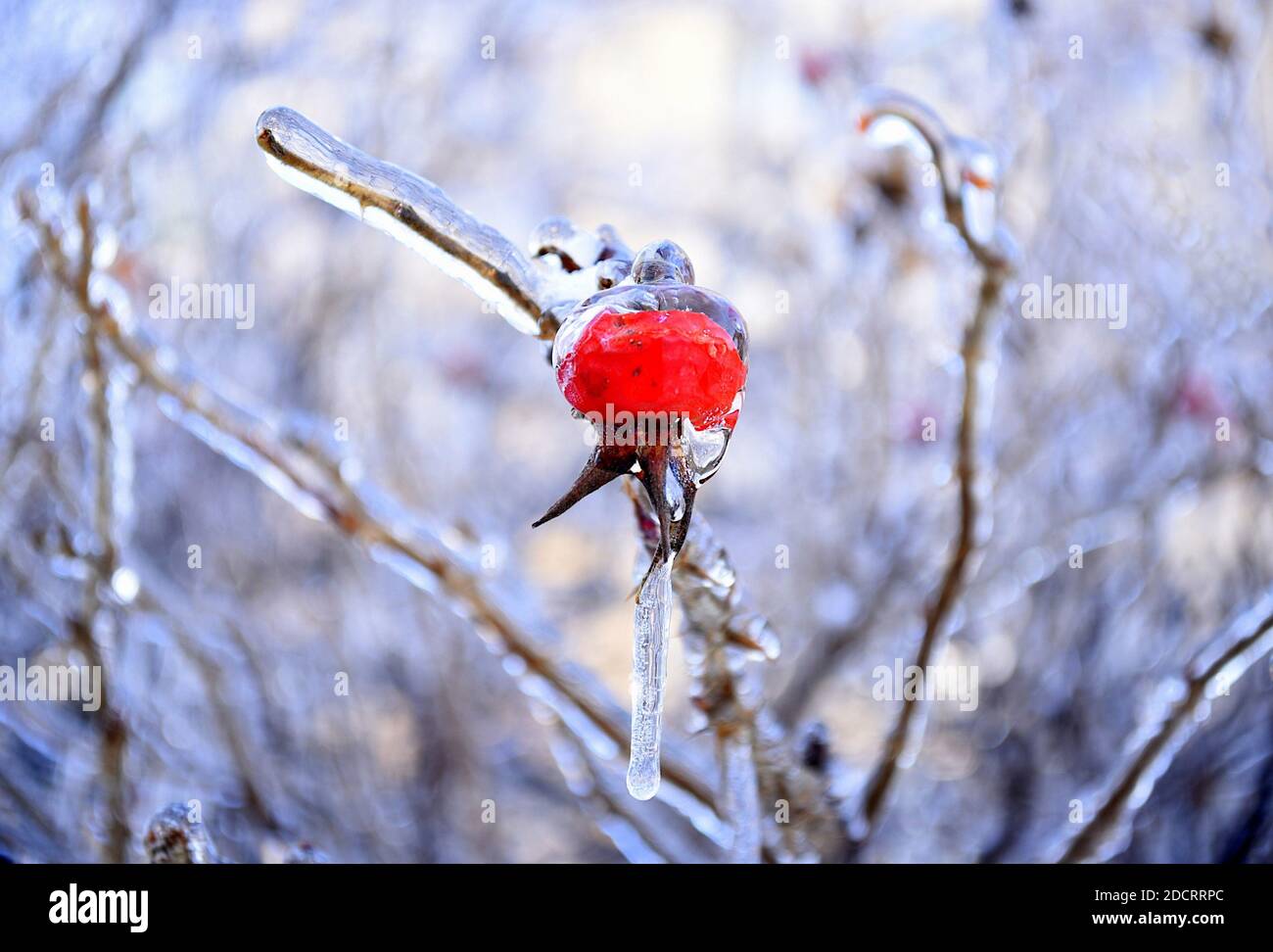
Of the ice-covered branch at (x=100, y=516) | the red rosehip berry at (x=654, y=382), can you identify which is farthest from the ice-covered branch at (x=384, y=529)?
the red rosehip berry at (x=654, y=382)

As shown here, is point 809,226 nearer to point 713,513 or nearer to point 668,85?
point 668,85

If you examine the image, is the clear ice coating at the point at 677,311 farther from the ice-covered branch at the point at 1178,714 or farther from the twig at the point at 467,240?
the ice-covered branch at the point at 1178,714

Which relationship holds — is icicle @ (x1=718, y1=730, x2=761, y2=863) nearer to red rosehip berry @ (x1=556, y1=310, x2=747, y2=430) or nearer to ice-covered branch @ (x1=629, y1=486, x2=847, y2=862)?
ice-covered branch @ (x1=629, y1=486, x2=847, y2=862)

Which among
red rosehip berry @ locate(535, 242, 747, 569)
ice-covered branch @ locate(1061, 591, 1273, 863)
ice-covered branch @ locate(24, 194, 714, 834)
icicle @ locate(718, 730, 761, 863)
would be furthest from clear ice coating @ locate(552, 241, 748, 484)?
ice-covered branch @ locate(1061, 591, 1273, 863)

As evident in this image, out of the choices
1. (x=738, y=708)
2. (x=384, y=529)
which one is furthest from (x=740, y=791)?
(x=384, y=529)

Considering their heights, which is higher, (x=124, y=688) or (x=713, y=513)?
(x=713, y=513)
